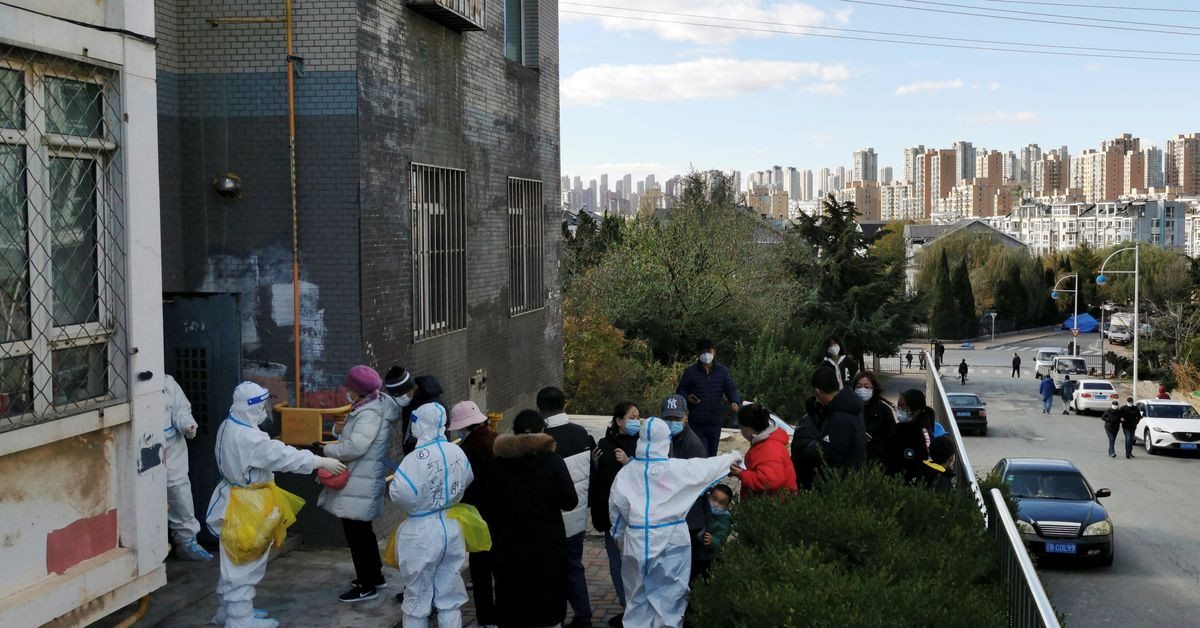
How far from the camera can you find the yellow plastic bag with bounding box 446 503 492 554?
723 cm

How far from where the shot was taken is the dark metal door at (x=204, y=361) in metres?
9.84

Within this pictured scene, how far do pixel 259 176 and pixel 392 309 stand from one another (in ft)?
5.25

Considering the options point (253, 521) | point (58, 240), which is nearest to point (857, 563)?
point (253, 521)

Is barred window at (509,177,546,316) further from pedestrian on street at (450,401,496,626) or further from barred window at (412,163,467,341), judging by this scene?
pedestrian on street at (450,401,496,626)

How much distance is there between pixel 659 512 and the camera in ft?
23.5

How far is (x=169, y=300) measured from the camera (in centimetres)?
991

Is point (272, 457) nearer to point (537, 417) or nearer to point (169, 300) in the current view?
point (537, 417)

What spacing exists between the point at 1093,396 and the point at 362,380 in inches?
1589

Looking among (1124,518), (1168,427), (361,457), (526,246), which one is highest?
(526,246)

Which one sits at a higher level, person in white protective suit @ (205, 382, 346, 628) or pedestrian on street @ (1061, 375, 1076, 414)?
person in white protective suit @ (205, 382, 346, 628)

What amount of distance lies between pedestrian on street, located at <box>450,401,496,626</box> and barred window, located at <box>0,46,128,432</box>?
205cm

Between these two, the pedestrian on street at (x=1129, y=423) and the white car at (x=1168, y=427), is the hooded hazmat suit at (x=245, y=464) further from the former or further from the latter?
the white car at (x=1168, y=427)

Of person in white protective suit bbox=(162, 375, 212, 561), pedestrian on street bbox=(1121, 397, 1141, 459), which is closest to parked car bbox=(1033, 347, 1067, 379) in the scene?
pedestrian on street bbox=(1121, 397, 1141, 459)

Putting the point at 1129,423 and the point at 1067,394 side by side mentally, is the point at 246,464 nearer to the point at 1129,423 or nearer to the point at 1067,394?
the point at 1129,423
